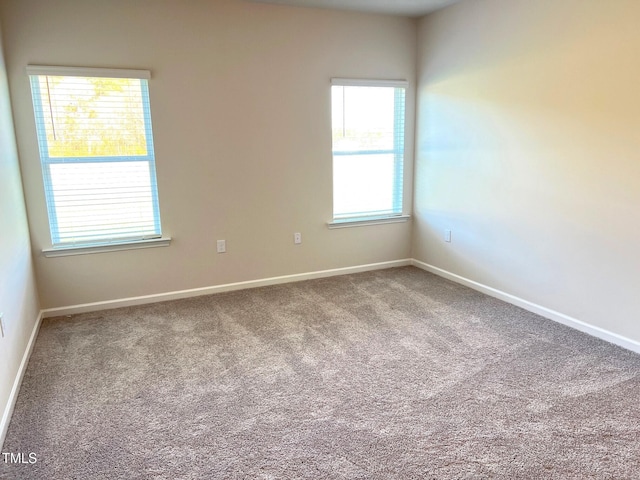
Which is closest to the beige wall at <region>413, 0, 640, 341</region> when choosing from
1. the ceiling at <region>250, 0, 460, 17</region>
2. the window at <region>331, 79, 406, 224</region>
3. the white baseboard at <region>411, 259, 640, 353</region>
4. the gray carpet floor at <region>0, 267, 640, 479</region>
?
the white baseboard at <region>411, 259, 640, 353</region>

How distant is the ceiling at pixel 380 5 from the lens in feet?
12.0

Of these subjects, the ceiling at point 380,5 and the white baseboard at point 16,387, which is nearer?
the white baseboard at point 16,387

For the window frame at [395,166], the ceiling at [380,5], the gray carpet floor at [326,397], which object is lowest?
the gray carpet floor at [326,397]

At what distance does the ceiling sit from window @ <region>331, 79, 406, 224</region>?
0.63m

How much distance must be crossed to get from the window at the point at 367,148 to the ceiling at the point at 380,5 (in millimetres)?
628

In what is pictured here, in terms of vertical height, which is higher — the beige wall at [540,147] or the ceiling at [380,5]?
the ceiling at [380,5]

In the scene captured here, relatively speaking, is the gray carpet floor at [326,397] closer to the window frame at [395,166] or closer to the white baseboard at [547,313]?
the white baseboard at [547,313]

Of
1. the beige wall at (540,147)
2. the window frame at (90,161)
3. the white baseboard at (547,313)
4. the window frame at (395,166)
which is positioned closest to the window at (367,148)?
the window frame at (395,166)

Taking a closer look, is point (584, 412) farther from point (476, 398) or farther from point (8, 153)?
point (8, 153)

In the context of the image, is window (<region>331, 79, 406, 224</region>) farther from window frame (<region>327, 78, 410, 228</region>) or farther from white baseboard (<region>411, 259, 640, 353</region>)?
white baseboard (<region>411, 259, 640, 353</region>)

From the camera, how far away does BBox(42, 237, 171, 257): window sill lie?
3.40 metres

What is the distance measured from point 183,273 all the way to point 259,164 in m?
1.22

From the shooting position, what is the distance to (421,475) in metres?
1.74

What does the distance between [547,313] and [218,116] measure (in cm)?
315
